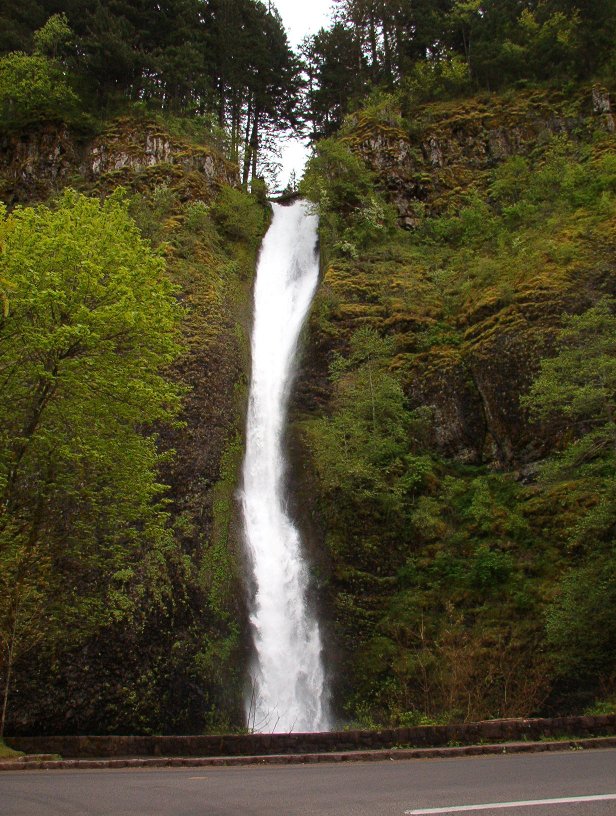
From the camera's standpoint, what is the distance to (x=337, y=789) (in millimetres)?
6512

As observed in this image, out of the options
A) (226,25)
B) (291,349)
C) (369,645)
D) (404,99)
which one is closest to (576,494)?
(369,645)

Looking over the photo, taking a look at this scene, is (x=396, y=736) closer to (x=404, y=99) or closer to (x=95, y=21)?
(x=404, y=99)

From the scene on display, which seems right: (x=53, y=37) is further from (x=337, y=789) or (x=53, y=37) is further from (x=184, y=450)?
(x=337, y=789)

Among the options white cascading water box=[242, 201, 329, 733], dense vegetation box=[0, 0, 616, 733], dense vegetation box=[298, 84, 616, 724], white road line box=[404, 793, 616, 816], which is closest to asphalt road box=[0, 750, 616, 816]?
white road line box=[404, 793, 616, 816]

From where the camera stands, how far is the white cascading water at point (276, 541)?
54.5 ft

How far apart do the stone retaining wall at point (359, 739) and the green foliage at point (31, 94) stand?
31564mm

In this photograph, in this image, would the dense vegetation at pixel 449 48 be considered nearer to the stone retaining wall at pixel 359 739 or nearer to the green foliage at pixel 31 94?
the green foliage at pixel 31 94

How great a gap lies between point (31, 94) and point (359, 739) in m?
34.5

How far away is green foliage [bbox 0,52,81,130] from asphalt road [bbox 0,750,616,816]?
33191 millimetres

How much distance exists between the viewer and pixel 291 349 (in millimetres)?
27000

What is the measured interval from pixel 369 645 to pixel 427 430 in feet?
24.5

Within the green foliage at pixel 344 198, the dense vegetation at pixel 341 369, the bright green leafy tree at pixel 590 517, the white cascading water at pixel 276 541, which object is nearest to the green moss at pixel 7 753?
the dense vegetation at pixel 341 369

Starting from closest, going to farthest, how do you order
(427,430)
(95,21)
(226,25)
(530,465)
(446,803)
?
(446,803) → (530,465) → (427,430) → (95,21) → (226,25)

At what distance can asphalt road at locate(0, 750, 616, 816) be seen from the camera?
5176mm
